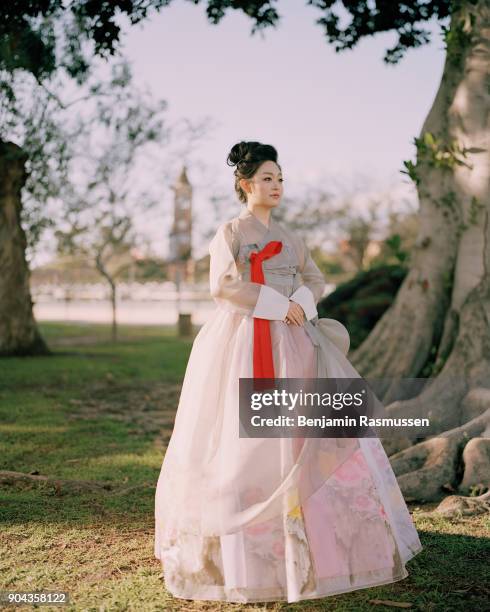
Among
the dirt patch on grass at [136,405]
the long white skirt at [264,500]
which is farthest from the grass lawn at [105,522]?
the long white skirt at [264,500]

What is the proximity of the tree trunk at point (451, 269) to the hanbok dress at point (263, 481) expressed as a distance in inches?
98.3

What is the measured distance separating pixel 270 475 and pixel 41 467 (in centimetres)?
320

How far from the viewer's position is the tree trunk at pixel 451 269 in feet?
19.4

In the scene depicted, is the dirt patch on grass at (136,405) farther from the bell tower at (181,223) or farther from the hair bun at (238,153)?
the bell tower at (181,223)

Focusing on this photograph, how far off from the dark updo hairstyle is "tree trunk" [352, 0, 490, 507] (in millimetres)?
2952

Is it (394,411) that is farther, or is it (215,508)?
(394,411)

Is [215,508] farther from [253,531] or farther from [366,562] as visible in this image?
[366,562]

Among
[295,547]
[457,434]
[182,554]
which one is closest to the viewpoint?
[295,547]

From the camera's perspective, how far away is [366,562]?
3195 millimetres

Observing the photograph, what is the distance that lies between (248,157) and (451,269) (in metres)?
3.56

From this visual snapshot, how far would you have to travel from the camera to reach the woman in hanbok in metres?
3.12

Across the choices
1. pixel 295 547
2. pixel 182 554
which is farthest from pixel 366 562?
pixel 182 554
